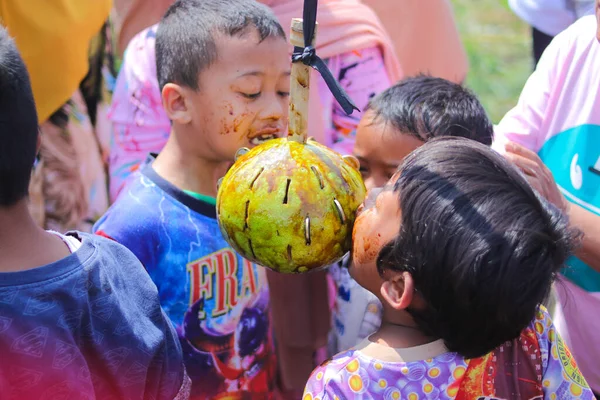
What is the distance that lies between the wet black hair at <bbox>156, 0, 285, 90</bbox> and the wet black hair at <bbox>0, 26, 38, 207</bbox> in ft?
2.40

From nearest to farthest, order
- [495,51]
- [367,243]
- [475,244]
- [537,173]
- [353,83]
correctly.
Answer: [475,244]
[367,243]
[537,173]
[353,83]
[495,51]

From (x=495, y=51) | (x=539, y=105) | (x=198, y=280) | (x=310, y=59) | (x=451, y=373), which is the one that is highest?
(x=310, y=59)

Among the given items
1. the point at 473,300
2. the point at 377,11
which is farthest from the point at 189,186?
the point at 377,11

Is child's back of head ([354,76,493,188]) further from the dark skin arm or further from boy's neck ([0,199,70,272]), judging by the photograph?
boy's neck ([0,199,70,272])

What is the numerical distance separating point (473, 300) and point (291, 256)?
37cm

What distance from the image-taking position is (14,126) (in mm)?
1526

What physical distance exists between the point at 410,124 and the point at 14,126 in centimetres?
115

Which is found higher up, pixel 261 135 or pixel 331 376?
pixel 261 135

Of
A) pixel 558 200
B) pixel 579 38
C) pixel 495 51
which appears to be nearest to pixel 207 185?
pixel 558 200

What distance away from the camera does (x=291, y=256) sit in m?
1.58

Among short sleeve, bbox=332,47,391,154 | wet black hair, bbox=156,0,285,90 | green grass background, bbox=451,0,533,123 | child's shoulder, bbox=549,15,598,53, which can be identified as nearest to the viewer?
wet black hair, bbox=156,0,285,90

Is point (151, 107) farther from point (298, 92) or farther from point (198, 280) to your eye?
point (298, 92)

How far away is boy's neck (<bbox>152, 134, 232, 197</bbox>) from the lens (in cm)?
233

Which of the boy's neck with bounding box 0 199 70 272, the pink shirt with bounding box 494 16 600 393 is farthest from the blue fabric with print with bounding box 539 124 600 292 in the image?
the boy's neck with bounding box 0 199 70 272
